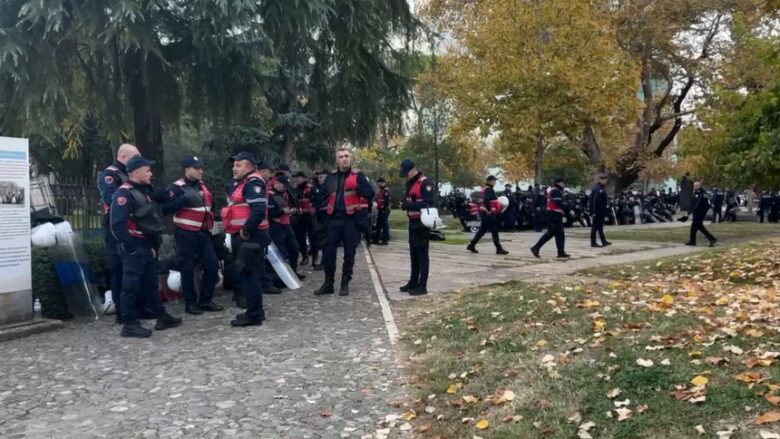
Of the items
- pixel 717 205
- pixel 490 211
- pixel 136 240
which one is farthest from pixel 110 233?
pixel 717 205

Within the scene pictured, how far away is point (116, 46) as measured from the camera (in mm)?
10938

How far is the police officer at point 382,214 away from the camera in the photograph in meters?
18.7

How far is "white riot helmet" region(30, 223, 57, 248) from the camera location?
8414mm

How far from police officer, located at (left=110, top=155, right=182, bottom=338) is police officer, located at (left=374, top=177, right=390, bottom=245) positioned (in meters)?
10.8

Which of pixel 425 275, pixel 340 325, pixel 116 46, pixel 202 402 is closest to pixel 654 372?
pixel 202 402

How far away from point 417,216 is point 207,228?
2.82 m

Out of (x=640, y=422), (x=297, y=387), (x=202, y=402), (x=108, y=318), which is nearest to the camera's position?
(x=640, y=422)

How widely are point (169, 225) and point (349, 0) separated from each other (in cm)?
444

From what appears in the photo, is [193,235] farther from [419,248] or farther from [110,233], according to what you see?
[419,248]

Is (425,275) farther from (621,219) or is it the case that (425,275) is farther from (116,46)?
(621,219)

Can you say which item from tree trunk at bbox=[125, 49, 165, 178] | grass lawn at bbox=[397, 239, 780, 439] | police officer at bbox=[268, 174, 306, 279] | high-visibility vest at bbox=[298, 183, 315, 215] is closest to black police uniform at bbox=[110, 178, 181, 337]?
police officer at bbox=[268, 174, 306, 279]

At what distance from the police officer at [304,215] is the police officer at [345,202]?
3719mm

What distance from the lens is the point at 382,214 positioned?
63.0 feet

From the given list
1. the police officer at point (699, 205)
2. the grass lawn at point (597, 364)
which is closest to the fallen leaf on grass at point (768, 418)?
the grass lawn at point (597, 364)
